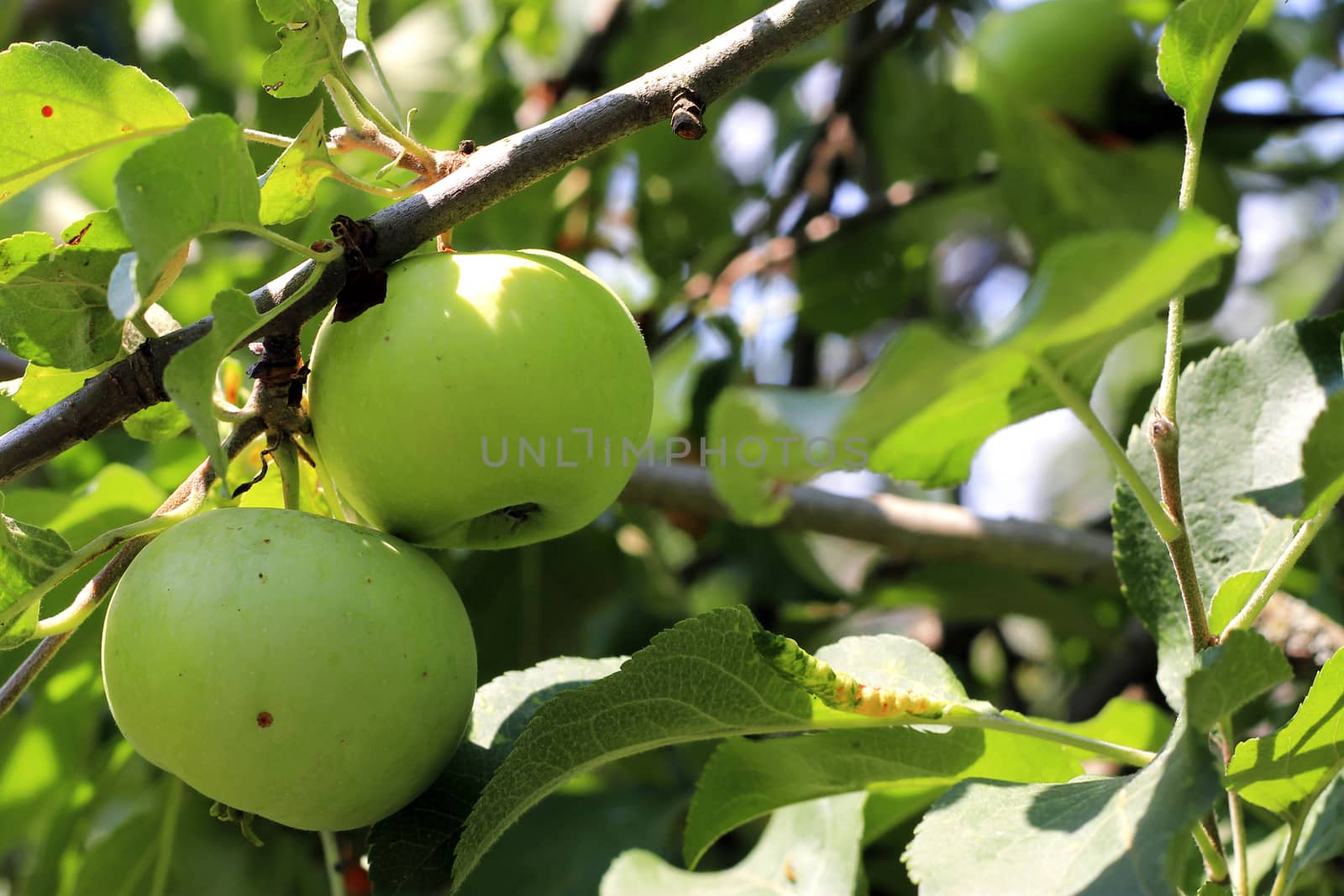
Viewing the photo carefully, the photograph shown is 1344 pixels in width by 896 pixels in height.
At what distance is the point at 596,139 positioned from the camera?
0.80m

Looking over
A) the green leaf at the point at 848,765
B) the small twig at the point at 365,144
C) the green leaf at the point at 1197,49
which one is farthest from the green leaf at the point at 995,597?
the small twig at the point at 365,144

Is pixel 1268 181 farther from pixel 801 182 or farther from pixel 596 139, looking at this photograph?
pixel 596 139

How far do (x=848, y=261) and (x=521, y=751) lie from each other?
1.40 m

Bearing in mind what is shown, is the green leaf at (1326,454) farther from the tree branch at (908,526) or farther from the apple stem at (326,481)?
the tree branch at (908,526)

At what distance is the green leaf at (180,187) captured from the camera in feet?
2.15

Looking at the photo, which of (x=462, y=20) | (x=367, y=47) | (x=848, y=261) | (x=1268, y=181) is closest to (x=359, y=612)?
(x=367, y=47)

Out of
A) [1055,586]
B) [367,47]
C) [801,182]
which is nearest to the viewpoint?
[367,47]

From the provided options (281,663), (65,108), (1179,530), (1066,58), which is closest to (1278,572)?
(1179,530)

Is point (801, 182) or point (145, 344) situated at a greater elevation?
point (145, 344)

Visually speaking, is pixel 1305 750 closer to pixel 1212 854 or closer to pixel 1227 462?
pixel 1212 854

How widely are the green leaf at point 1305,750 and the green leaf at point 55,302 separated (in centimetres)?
80

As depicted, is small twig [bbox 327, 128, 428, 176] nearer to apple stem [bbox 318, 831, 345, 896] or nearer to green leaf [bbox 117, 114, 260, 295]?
green leaf [bbox 117, 114, 260, 295]

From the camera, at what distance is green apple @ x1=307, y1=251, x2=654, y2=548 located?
2.45ft

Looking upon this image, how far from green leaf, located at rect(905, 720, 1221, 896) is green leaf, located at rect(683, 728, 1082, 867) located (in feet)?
0.27
